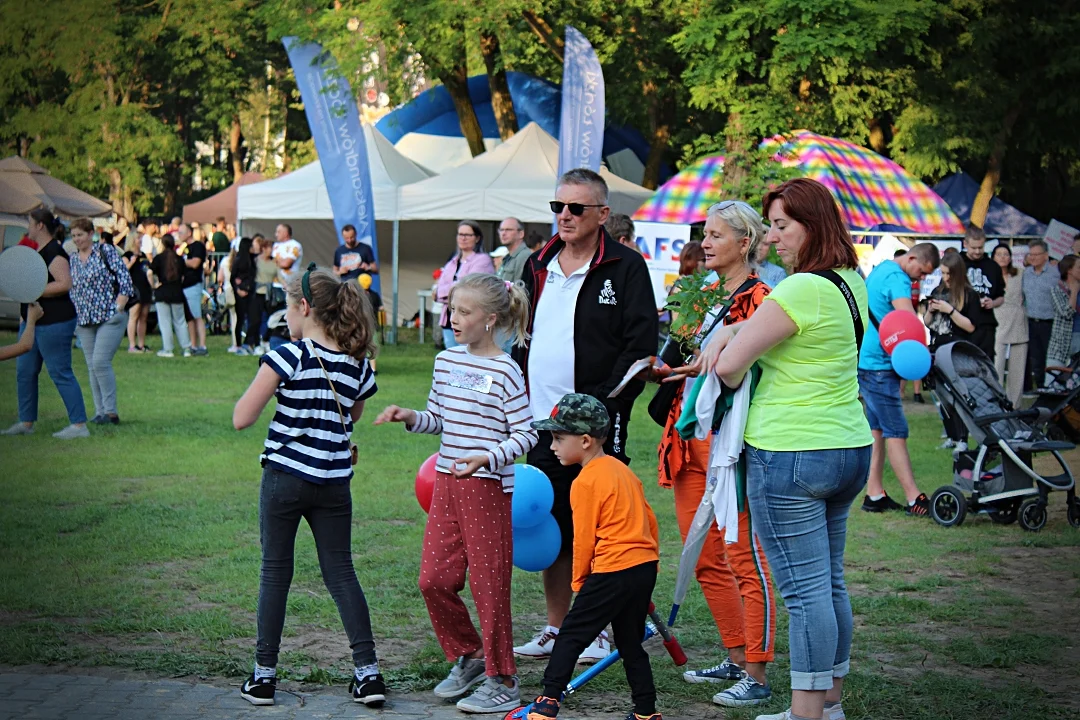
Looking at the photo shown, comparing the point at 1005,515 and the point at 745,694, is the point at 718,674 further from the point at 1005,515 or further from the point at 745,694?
the point at 1005,515

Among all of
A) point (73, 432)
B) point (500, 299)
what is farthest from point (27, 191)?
point (500, 299)

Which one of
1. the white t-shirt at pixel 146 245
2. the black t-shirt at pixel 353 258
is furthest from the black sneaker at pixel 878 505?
the white t-shirt at pixel 146 245

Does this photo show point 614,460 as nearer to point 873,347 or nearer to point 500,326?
point 500,326

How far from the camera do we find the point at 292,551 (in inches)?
197

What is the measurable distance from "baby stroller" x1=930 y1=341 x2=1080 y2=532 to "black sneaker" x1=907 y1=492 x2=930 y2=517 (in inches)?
4.0

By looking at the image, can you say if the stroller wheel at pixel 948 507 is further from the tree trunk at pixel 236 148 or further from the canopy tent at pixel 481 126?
the tree trunk at pixel 236 148

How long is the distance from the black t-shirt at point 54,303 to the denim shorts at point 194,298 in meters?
8.53

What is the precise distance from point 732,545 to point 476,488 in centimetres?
110

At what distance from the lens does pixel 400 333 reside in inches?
1045

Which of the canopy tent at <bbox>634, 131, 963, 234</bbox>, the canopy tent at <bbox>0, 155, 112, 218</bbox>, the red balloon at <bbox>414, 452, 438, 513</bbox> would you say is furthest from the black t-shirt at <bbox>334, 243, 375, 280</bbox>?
the red balloon at <bbox>414, 452, 438, 513</bbox>

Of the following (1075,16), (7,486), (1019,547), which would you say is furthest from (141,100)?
(1019,547)

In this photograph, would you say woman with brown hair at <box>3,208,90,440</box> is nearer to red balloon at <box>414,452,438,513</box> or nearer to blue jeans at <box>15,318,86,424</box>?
blue jeans at <box>15,318,86,424</box>

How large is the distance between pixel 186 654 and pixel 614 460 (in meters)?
2.18

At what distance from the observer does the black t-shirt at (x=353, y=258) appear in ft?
59.5
